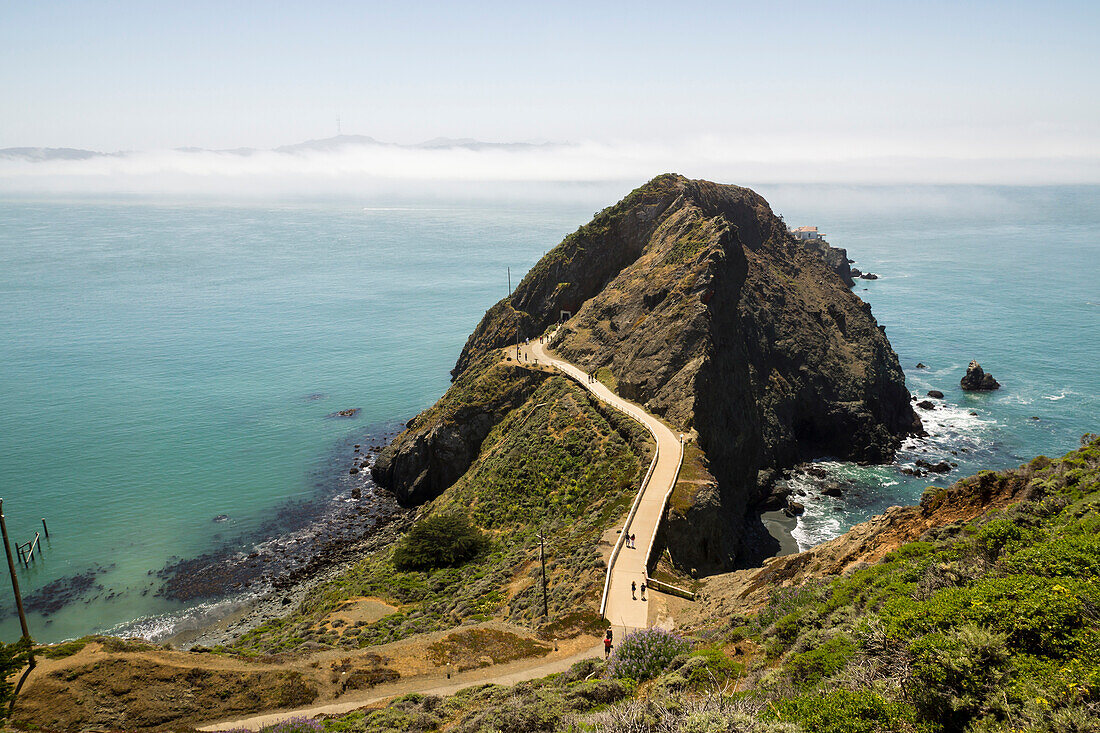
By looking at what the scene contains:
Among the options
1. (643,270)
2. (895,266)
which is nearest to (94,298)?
(643,270)

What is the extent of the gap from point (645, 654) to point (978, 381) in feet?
290

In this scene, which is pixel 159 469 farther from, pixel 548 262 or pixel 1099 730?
pixel 1099 730

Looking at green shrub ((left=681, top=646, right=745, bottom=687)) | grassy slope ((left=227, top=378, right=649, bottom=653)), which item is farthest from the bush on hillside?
green shrub ((left=681, top=646, right=745, bottom=687))

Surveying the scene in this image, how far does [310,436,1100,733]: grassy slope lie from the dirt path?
2472mm

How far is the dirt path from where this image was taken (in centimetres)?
2380

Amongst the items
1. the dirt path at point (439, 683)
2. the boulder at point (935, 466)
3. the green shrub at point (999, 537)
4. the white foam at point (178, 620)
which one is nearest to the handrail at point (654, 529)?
the dirt path at point (439, 683)

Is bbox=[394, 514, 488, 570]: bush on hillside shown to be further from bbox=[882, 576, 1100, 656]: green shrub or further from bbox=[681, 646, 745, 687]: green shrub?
bbox=[882, 576, 1100, 656]: green shrub

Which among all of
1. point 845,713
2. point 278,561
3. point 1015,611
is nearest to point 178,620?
point 278,561

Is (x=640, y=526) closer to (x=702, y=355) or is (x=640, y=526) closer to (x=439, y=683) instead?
(x=439, y=683)

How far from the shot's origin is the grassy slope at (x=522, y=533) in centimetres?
3488

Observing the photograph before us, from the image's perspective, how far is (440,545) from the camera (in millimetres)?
45281

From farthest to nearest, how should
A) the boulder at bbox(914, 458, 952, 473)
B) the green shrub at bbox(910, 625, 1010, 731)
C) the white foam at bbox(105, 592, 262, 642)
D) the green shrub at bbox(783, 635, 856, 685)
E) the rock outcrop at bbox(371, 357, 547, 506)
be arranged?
the boulder at bbox(914, 458, 952, 473)
the rock outcrop at bbox(371, 357, 547, 506)
the white foam at bbox(105, 592, 262, 642)
the green shrub at bbox(783, 635, 856, 685)
the green shrub at bbox(910, 625, 1010, 731)

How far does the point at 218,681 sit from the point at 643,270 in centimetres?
6132

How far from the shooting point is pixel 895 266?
19712cm
